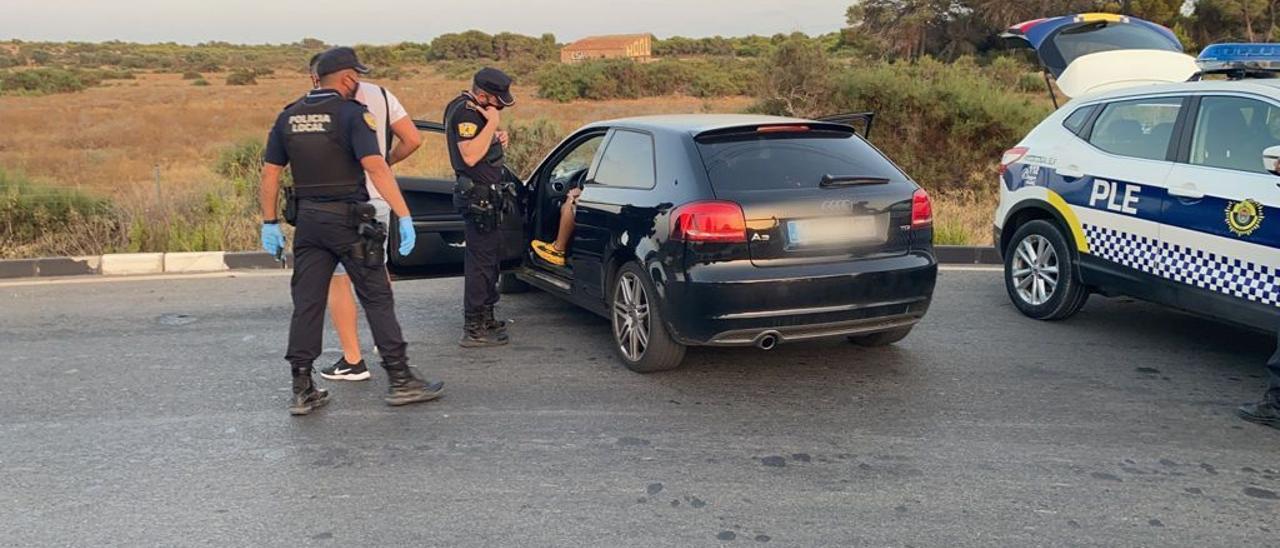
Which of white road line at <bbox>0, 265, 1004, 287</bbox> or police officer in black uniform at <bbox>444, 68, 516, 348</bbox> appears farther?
white road line at <bbox>0, 265, 1004, 287</bbox>

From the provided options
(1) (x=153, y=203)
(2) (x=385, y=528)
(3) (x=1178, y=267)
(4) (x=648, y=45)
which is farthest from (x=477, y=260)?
(4) (x=648, y=45)

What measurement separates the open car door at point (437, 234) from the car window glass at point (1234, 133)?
3.95m

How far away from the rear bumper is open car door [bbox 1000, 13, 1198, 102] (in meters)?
2.72

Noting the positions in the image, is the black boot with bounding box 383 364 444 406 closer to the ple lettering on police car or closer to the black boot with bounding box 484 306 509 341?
the black boot with bounding box 484 306 509 341

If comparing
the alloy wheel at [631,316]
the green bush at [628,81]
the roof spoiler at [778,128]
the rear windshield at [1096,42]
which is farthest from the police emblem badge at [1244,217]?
the green bush at [628,81]

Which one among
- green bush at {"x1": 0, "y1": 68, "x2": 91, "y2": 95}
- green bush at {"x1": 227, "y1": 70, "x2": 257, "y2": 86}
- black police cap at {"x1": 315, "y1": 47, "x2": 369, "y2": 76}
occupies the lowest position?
black police cap at {"x1": 315, "y1": 47, "x2": 369, "y2": 76}

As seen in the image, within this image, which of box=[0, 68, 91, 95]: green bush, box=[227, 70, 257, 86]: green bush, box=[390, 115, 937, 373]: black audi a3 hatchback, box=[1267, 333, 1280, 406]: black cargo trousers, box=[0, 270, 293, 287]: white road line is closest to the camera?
box=[1267, 333, 1280, 406]: black cargo trousers

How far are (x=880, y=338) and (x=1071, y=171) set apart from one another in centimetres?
169

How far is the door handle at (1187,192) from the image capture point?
5453mm

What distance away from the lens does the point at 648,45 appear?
78.0 metres

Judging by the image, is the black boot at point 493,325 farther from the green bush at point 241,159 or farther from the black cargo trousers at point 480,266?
the green bush at point 241,159

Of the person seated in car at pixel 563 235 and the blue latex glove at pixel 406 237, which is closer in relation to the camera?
the blue latex glove at pixel 406 237

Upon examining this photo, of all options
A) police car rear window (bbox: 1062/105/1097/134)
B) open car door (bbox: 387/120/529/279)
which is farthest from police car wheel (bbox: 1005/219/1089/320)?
open car door (bbox: 387/120/529/279)

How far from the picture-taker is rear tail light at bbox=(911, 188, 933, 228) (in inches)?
213
